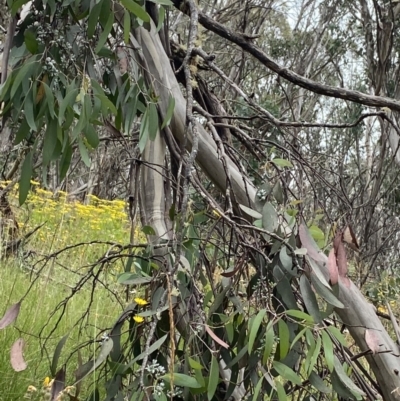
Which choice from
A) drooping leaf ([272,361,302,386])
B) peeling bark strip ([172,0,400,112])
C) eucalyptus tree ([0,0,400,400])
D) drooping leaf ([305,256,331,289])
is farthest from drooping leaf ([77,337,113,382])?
peeling bark strip ([172,0,400,112])

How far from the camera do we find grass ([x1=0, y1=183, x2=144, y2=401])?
1983 millimetres

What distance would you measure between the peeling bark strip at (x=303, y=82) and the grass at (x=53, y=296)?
76cm

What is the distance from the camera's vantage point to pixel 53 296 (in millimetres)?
2992

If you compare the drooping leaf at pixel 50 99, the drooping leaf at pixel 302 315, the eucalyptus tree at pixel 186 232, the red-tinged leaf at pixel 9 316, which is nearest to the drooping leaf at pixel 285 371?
the eucalyptus tree at pixel 186 232

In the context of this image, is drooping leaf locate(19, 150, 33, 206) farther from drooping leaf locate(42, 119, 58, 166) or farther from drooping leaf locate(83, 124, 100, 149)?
drooping leaf locate(83, 124, 100, 149)

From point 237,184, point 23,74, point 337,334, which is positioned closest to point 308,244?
point 337,334

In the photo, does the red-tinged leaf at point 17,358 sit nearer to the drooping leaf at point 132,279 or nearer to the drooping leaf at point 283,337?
the drooping leaf at point 132,279

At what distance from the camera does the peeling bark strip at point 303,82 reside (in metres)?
1.61

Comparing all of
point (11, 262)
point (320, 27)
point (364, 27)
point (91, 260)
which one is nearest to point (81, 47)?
point (11, 262)

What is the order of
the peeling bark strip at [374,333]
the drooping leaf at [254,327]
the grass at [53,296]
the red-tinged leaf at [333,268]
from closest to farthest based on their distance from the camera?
1. the drooping leaf at [254,327]
2. the red-tinged leaf at [333,268]
3. the peeling bark strip at [374,333]
4. the grass at [53,296]

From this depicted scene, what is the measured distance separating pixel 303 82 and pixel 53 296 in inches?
74.4

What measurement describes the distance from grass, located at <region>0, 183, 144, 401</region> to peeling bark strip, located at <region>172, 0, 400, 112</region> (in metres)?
0.76

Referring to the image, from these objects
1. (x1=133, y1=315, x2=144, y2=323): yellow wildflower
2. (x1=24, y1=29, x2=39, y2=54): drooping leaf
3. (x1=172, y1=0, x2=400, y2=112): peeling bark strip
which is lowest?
(x1=133, y1=315, x2=144, y2=323): yellow wildflower

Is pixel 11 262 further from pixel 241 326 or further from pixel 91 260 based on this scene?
pixel 241 326
